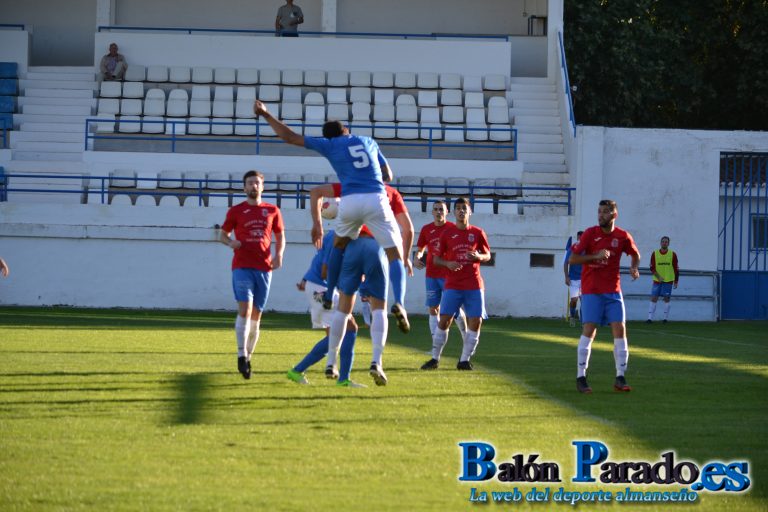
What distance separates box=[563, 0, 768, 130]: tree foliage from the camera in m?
44.7

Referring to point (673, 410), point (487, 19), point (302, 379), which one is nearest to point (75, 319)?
point (302, 379)

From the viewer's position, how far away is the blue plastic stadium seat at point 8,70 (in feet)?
123

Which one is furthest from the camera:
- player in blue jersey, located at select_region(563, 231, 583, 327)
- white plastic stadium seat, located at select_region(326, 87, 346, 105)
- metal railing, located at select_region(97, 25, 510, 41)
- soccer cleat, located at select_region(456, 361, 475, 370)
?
metal railing, located at select_region(97, 25, 510, 41)

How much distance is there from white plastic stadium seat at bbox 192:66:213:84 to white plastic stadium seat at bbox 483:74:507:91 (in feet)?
26.3

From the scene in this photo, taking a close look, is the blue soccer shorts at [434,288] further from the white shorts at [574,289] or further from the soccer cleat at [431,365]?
the white shorts at [574,289]

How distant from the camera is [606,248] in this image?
42.3ft

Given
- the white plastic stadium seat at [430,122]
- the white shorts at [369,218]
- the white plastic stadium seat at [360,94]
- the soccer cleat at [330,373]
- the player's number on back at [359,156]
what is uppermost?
the white plastic stadium seat at [360,94]

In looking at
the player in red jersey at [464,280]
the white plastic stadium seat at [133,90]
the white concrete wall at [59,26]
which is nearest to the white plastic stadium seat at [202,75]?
the white plastic stadium seat at [133,90]

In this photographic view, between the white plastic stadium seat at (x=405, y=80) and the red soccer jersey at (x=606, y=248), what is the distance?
25648 millimetres

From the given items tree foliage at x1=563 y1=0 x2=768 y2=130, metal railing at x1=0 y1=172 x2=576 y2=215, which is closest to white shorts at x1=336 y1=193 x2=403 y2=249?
metal railing at x1=0 y1=172 x2=576 y2=215

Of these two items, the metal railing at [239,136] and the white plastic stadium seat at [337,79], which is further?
the white plastic stadium seat at [337,79]

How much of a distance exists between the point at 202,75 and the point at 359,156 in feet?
89.1

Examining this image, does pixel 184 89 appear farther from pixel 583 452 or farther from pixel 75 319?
pixel 583 452

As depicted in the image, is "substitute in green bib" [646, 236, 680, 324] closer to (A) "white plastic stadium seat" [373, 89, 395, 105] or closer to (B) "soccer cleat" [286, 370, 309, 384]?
(A) "white plastic stadium seat" [373, 89, 395, 105]
